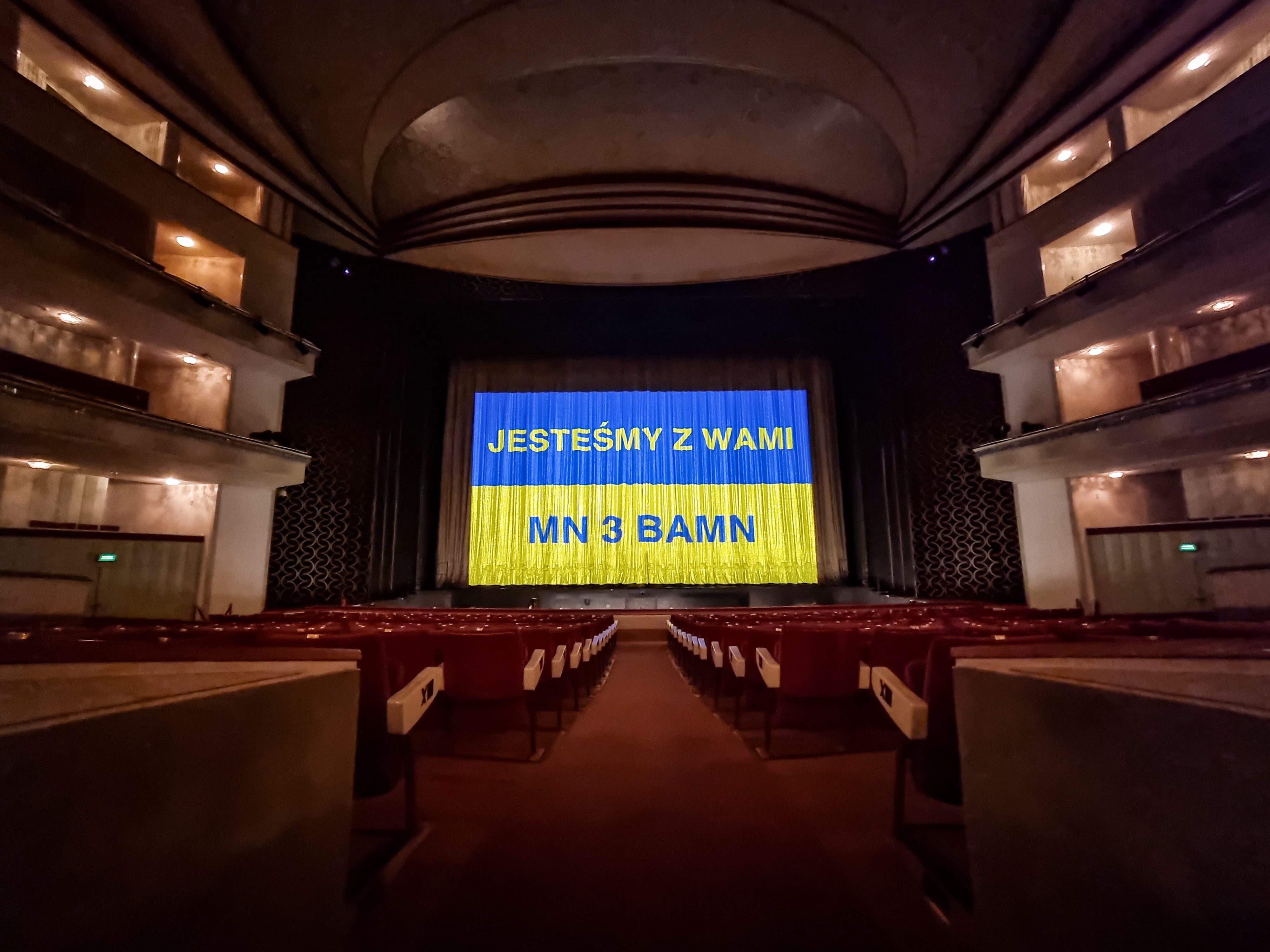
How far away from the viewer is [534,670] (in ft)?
8.27

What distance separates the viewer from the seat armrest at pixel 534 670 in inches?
96.7

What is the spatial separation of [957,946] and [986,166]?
8806 millimetres

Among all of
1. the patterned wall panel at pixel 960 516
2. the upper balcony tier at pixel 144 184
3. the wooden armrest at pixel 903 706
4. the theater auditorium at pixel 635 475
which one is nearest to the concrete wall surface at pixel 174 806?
the theater auditorium at pixel 635 475

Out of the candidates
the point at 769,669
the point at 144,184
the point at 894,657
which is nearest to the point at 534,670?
the point at 769,669

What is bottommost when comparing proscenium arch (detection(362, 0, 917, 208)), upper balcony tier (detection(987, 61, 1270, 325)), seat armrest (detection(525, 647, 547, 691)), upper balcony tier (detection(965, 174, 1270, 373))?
seat armrest (detection(525, 647, 547, 691))

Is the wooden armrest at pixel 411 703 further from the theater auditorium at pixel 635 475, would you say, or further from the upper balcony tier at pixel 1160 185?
the upper balcony tier at pixel 1160 185

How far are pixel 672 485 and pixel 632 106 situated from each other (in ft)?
19.7

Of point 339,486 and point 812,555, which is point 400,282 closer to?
point 339,486

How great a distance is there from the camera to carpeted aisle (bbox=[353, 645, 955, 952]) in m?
1.30

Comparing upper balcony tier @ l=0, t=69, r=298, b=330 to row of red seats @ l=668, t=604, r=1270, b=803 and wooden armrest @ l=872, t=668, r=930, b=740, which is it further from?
wooden armrest @ l=872, t=668, r=930, b=740

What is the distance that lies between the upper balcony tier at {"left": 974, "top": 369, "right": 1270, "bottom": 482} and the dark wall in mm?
802

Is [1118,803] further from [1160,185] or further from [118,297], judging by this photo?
[118,297]

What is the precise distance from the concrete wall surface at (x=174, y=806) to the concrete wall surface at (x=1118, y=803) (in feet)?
3.96

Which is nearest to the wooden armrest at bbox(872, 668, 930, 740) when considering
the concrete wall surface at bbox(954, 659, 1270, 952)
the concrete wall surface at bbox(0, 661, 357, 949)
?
the concrete wall surface at bbox(954, 659, 1270, 952)
